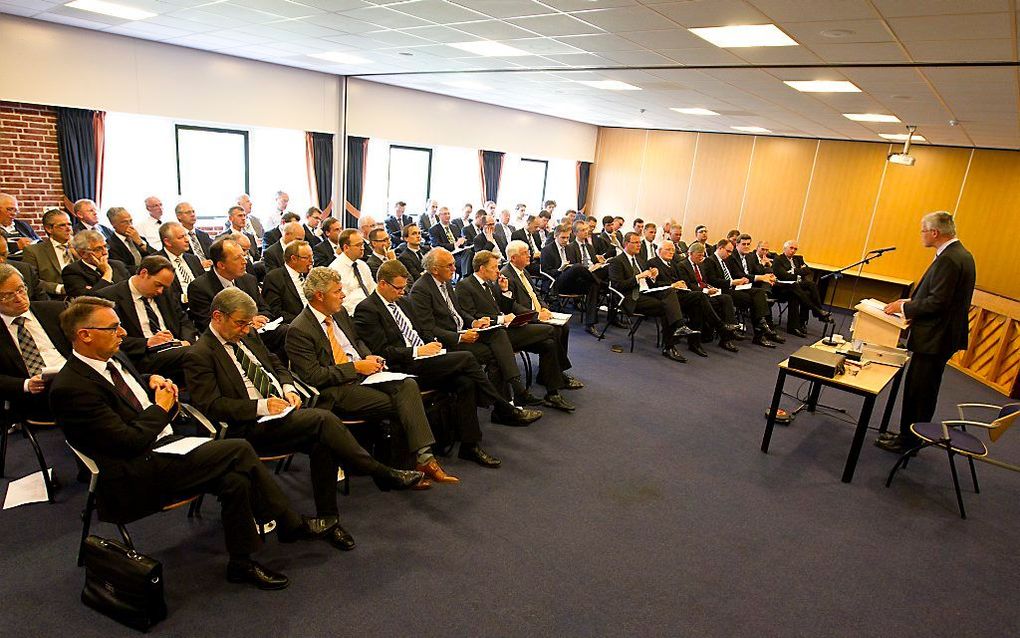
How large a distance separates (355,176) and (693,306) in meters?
6.07

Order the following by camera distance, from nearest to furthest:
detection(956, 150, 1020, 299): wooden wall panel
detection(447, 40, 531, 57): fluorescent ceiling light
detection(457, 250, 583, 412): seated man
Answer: detection(457, 250, 583, 412): seated man, detection(447, 40, 531, 57): fluorescent ceiling light, detection(956, 150, 1020, 299): wooden wall panel

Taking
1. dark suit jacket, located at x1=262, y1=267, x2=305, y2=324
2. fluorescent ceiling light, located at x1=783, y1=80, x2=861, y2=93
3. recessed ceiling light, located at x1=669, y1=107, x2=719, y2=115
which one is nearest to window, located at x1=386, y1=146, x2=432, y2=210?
recessed ceiling light, located at x1=669, y1=107, x2=719, y2=115

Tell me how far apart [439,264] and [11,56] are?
557 centimetres

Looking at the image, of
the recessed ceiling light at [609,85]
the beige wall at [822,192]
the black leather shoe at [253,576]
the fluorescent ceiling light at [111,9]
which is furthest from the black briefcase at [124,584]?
the beige wall at [822,192]

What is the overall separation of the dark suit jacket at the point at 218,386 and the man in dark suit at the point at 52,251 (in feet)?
8.83

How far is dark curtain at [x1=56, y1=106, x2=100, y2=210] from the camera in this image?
671 cm

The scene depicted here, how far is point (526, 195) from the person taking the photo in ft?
47.7

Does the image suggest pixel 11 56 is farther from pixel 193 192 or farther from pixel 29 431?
pixel 29 431

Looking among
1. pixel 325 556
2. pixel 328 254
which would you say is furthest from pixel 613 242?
pixel 325 556

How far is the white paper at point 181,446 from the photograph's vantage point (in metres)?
2.56

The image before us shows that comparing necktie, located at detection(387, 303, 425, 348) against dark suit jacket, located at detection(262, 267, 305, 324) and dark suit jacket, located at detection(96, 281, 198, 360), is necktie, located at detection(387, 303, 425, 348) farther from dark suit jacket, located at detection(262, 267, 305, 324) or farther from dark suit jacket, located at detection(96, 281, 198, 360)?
dark suit jacket, located at detection(96, 281, 198, 360)

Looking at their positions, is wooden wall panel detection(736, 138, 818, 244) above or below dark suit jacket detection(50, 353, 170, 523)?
above

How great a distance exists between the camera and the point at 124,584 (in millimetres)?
2369

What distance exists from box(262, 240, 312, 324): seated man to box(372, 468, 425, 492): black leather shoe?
180 centimetres
